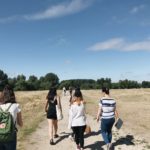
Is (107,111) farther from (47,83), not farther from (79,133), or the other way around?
(47,83)

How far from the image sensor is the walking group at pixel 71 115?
841cm

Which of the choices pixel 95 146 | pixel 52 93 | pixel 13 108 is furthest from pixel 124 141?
pixel 13 108

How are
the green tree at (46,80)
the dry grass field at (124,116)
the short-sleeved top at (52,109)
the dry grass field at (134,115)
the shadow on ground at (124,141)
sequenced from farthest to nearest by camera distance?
the green tree at (46,80)
the dry grass field at (134,115)
the dry grass field at (124,116)
the shadow on ground at (124,141)
the short-sleeved top at (52,109)

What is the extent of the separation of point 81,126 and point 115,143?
265cm

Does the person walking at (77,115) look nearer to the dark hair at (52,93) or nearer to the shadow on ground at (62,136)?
the dark hair at (52,93)

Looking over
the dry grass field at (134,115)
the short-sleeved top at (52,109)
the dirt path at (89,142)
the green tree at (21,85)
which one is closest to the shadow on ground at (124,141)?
the dirt path at (89,142)

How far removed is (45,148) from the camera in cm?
1412

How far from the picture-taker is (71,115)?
12.5m

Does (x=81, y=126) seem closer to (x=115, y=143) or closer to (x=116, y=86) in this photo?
(x=115, y=143)

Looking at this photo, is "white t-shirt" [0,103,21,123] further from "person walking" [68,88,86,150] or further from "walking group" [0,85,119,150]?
"person walking" [68,88,86,150]

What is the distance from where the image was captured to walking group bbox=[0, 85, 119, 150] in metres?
8.41

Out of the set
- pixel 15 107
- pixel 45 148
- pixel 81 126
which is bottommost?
pixel 45 148

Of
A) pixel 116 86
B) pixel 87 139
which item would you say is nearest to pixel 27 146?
pixel 87 139

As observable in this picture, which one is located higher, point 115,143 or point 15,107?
point 15,107
